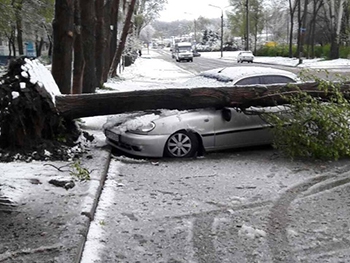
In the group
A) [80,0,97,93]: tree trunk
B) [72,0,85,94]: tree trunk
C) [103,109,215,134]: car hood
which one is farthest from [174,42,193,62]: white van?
[103,109,215,134]: car hood

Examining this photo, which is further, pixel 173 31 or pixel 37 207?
pixel 173 31

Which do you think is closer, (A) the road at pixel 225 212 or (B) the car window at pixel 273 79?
(A) the road at pixel 225 212

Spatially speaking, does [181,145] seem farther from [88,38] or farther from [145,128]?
[88,38]

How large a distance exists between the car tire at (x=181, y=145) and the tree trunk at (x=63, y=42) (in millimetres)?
2951

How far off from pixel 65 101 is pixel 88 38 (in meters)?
6.22

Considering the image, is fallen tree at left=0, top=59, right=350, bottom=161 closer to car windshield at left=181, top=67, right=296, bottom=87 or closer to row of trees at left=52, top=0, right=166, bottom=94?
car windshield at left=181, top=67, right=296, bottom=87

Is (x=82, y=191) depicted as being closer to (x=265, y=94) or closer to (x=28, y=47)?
(x=265, y=94)

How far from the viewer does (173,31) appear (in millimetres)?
172500

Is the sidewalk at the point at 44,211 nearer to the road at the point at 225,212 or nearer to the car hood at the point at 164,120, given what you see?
the road at the point at 225,212

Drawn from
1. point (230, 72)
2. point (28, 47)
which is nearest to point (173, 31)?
point (28, 47)

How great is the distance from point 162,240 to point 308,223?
1616 mm

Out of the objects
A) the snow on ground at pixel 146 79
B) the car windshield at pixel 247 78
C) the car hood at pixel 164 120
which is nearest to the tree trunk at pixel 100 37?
the snow on ground at pixel 146 79

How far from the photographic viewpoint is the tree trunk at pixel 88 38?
13.8 m

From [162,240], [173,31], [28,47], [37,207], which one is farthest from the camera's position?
[173,31]
